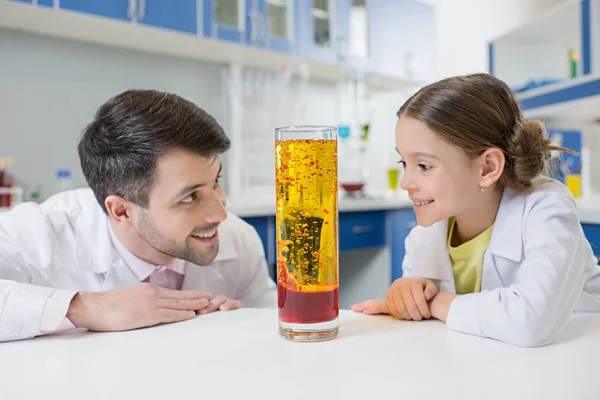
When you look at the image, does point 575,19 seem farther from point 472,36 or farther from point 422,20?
point 472,36

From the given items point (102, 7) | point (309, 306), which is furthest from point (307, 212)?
point (102, 7)

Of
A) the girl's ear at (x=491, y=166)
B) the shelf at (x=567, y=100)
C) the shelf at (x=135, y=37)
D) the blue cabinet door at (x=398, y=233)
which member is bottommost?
the blue cabinet door at (x=398, y=233)

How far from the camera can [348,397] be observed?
1.70 ft

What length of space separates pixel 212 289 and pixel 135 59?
6.24 feet

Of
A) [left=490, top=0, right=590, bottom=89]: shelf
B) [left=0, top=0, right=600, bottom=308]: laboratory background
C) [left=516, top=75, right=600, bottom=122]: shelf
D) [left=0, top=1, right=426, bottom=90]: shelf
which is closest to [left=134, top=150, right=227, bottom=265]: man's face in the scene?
[left=0, top=0, right=600, bottom=308]: laboratory background

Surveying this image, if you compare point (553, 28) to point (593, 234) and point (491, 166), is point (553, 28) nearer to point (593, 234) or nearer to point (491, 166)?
point (593, 234)

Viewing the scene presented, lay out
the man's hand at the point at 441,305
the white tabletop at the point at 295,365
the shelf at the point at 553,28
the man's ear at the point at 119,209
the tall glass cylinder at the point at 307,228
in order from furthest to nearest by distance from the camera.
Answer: the shelf at the point at 553,28
the man's ear at the point at 119,209
the man's hand at the point at 441,305
the tall glass cylinder at the point at 307,228
the white tabletop at the point at 295,365

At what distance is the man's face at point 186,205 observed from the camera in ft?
3.68

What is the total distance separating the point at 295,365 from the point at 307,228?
17 cm

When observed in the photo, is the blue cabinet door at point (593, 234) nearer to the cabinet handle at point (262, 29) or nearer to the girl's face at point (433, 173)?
the girl's face at point (433, 173)

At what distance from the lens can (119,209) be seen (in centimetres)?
123

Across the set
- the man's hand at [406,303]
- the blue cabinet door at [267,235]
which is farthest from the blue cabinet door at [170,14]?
the man's hand at [406,303]

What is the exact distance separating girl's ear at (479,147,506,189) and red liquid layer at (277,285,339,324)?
0.48 meters

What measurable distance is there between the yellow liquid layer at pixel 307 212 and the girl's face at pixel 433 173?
35cm
